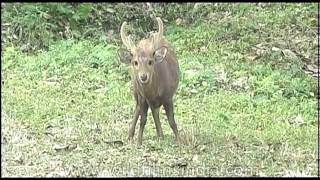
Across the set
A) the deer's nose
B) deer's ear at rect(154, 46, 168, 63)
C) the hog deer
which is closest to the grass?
the hog deer

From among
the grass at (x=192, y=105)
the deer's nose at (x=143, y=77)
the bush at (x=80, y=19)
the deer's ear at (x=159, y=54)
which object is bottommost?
the grass at (x=192, y=105)

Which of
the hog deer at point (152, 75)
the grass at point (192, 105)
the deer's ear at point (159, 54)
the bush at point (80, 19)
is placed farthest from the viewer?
the bush at point (80, 19)

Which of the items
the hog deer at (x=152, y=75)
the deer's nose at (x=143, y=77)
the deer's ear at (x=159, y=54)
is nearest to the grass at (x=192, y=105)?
the hog deer at (x=152, y=75)

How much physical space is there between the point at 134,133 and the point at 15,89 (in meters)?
2.96

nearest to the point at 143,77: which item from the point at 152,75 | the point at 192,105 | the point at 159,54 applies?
the point at 152,75

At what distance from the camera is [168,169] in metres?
7.67

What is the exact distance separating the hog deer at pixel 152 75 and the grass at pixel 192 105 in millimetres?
348

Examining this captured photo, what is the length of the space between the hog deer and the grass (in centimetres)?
35

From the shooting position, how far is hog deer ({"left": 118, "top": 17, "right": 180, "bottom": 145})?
8.09 meters

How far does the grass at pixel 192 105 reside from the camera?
7926mm

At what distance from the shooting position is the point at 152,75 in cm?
823

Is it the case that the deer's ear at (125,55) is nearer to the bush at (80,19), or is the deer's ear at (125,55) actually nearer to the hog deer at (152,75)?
the hog deer at (152,75)

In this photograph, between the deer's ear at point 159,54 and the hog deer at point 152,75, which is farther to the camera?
the deer's ear at point 159,54

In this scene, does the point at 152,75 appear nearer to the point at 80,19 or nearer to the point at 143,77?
the point at 143,77
